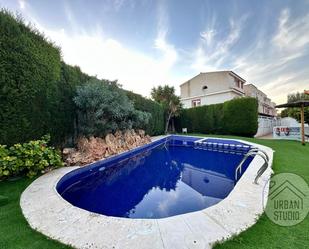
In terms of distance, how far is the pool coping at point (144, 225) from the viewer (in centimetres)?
226

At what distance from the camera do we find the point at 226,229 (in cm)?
247

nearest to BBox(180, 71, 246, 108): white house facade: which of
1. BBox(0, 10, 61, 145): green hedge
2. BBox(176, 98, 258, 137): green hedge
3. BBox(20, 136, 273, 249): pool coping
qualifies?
BBox(176, 98, 258, 137): green hedge

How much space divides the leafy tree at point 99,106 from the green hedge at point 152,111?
5.12m

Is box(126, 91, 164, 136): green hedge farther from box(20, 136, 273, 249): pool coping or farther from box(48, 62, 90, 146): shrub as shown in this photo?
box(20, 136, 273, 249): pool coping

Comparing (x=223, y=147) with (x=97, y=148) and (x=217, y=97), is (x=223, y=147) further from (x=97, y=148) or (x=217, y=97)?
(x=217, y=97)

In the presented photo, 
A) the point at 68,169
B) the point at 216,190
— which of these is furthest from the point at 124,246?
the point at 68,169

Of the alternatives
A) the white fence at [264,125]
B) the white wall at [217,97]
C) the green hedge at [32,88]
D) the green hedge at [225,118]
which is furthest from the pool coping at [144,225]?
the white wall at [217,97]

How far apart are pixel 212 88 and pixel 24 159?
1016 inches

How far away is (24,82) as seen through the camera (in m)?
5.84

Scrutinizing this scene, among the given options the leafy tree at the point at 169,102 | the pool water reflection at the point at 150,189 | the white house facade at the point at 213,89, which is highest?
the white house facade at the point at 213,89

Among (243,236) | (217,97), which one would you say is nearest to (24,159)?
(243,236)

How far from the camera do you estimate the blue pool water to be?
13.8 ft

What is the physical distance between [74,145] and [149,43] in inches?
328

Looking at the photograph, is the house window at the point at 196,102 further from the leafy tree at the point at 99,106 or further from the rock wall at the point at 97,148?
the leafy tree at the point at 99,106
